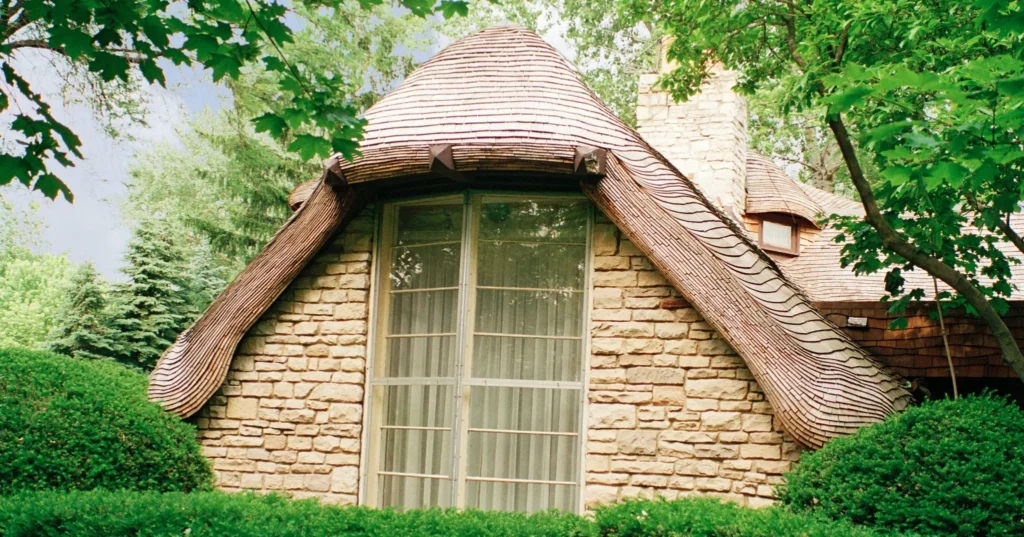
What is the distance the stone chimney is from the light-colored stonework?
12.6 feet

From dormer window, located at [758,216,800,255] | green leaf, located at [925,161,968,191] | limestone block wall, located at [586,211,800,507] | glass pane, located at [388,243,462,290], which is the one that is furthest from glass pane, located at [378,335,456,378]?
dormer window, located at [758,216,800,255]

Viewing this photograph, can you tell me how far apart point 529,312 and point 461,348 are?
63 centimetres

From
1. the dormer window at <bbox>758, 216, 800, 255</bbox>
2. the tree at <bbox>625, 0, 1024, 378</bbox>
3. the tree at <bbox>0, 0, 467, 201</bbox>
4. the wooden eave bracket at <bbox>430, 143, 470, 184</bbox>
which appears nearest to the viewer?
the tree at <bbox>0, 0, 467, 201</bbox>

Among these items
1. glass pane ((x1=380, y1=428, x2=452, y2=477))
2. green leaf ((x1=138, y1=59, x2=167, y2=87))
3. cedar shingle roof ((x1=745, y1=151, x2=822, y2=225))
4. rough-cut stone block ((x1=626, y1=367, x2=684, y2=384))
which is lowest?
glass pane ((x1=380, y1=428, x2=452, y2=477))

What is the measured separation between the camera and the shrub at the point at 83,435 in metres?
7.13

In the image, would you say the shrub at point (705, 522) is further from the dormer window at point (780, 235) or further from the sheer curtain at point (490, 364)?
the dormer window at point (780, 235)

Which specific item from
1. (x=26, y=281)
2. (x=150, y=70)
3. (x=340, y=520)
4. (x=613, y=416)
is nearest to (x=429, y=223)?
(x=613, y=416)

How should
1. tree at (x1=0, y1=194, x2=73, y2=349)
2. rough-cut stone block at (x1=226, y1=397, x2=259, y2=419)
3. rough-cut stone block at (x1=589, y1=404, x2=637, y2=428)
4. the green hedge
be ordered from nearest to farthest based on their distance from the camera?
the green hedge < rough-cut stone block at (x1=589, y1=404, x2=637, y2=428) < rough-cut stone block at (x1=226, y1=397, x2=259, y2=419) < tree at (x1=0, y1=194, x2=73, y2=349)

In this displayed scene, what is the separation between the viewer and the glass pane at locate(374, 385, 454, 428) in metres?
7.83

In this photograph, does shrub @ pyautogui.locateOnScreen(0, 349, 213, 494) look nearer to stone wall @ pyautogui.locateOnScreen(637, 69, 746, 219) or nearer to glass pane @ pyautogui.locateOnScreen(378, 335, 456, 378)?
glass pane @ pyautogui.locateOnScreen(378, 335, 456, 378)

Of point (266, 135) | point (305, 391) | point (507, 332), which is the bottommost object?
point (305, 391)

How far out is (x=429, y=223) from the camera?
8070 millimetres

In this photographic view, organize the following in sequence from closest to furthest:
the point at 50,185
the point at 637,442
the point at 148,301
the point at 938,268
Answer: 1. the point at 50,185
2. the point at 938,268
3. the point at 637,442
4. the point at 148,301

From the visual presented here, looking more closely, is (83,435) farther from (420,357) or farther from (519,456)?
(519,456)
